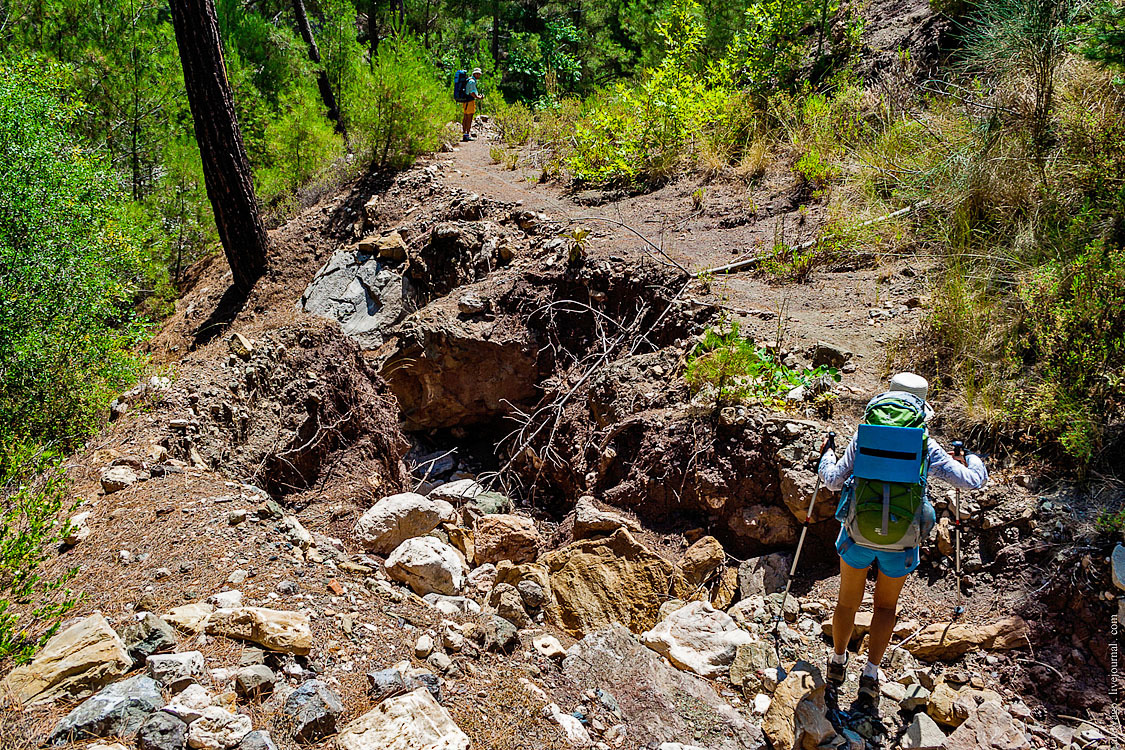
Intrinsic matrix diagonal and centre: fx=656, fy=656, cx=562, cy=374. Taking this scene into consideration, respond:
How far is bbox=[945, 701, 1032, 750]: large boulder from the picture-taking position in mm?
2857

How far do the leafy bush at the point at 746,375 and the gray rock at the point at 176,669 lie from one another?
3.35 m

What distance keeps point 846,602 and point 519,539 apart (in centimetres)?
236

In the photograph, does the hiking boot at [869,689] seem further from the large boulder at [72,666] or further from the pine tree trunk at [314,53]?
the pine tree trunk at [314,53]

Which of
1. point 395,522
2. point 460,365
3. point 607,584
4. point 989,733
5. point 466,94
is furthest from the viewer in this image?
point 466,94

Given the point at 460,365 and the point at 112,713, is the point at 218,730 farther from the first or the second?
the point at 460,365

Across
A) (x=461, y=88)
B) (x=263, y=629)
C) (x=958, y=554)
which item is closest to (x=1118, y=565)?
(x=958, y=554)

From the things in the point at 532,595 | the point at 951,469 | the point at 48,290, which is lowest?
the point at 532,595

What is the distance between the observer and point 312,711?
96.8 inches

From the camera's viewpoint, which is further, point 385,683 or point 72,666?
point 385,683

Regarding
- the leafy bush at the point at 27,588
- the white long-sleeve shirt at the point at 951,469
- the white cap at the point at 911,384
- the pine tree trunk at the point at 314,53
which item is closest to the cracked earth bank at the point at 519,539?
the leafy bush at the point at 27,588

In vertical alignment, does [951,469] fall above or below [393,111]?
below

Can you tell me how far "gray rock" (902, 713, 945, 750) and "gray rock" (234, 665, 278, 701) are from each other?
108 inches

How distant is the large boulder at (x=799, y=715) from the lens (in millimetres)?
2857

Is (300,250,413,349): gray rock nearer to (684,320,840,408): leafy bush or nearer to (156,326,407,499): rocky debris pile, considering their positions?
(156,326,407,499): rocky debris pile
